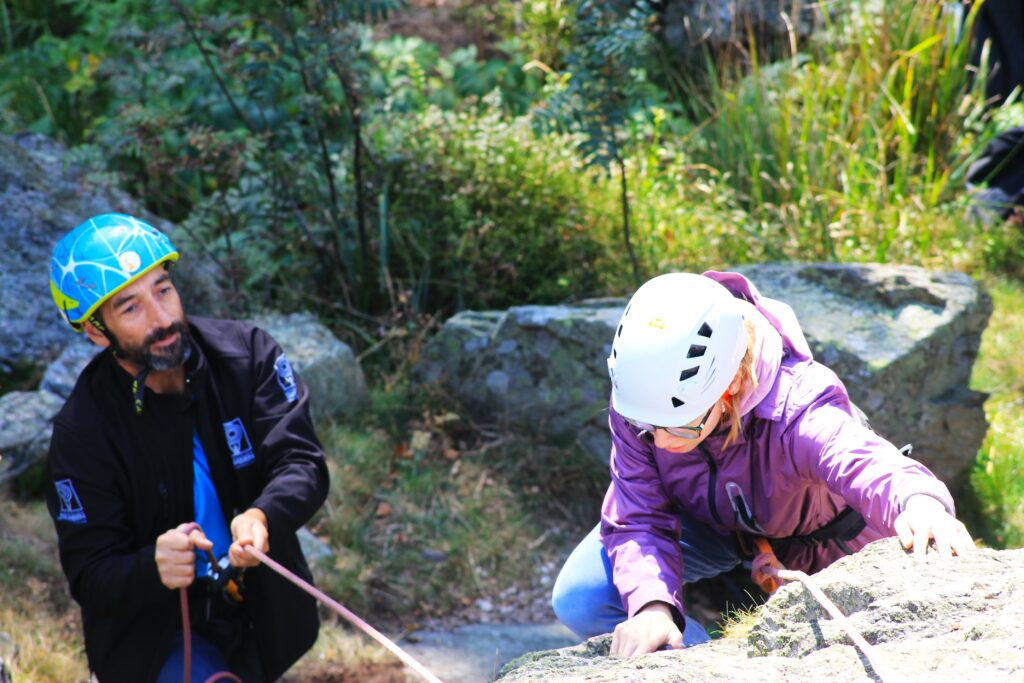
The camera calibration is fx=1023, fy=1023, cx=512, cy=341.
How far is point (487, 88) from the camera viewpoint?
6949 millimetres

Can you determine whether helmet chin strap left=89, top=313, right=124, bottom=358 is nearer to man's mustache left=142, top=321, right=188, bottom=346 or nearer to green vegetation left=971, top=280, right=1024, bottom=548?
man's mustache left=142, top=321, right=188, bottom=346

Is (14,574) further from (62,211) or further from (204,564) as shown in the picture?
(62,211)

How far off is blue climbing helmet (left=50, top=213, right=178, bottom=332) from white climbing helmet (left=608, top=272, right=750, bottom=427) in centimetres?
145

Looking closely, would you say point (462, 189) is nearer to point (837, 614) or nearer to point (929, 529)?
point (929, 529)

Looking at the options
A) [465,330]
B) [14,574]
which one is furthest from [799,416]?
[14,574]

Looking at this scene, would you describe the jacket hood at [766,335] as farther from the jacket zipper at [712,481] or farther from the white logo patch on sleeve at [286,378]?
the white logo patch on sleeve at [286,378]

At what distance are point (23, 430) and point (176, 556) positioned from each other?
1.93 meters

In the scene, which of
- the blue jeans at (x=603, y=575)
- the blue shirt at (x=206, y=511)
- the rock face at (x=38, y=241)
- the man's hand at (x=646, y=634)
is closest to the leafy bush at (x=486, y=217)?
the rock face at (x=38, y=241)

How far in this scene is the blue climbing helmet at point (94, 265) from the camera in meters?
2.93

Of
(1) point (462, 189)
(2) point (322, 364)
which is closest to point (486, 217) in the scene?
(1) point (462, 189)

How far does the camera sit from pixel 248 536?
2893 millimetres

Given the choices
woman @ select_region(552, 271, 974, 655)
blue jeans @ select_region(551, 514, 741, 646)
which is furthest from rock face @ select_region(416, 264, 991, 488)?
woman @ select_region(552, 271, 974, 655)

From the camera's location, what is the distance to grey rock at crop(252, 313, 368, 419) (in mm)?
4984

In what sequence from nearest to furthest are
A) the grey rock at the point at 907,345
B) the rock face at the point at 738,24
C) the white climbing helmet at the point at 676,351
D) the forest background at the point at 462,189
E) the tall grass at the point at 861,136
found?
1. the white climbing helmet at the point at 676,351
2. the grey rock at the point at 907,345
3. the forest background at the point at 462,189
4. the tall grass at the point at 861,136
5. the rock face at the point at 738,24
